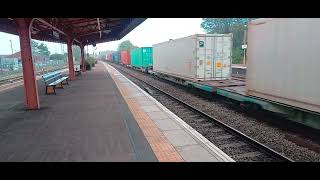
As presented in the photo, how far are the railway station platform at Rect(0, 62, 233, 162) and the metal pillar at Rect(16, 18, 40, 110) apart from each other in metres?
0.53

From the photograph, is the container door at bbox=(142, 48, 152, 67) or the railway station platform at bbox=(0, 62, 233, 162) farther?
the container door at bbox=(142, 48, 152, 67)

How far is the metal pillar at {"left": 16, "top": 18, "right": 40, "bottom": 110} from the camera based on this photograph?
10.7m

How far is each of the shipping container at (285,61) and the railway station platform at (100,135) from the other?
2.78m

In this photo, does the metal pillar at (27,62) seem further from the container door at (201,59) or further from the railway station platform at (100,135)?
the container door at (201,59)

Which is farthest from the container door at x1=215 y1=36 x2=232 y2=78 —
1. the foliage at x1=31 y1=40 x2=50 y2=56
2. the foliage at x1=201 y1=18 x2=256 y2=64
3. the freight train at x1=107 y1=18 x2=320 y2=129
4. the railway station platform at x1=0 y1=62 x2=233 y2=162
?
the foliage at x1=31 y1=40 x2=50 y2=56

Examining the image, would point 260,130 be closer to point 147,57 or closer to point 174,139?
point 174,139

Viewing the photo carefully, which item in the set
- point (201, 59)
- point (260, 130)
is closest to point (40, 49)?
point (201, 59)

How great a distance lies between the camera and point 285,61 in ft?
25.9

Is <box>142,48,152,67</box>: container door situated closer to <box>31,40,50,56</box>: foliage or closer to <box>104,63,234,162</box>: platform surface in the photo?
<box>104,63,234,162</box>: platform surface

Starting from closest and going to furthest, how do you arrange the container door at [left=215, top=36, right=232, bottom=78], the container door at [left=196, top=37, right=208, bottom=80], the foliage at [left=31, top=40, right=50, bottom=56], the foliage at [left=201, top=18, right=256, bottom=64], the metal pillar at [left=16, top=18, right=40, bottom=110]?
the metal pillar at [left=16, top=18, right=40, bottom=110]
the container door at [left=196, top=37, right=208, bottom=80]
the container door at [left=215, top=36, right=232, bottom=78]
the foliage at [left=201, top=18, right=256, bottom=64]
the foliage at [left=31, top=40, right=50, bottom=56]

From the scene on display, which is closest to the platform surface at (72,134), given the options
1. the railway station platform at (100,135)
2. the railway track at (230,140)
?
the railway station platform at (100,135)

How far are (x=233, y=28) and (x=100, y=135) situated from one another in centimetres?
6215
